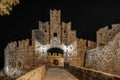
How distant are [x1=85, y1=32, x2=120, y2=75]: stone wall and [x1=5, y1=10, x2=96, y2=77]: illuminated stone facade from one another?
81.1 inches

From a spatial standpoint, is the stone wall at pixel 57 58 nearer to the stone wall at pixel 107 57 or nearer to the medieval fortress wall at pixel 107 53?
the medieval fortress wall at pixel 107 53

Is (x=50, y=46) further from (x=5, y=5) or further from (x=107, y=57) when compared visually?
(x=5, y=5)

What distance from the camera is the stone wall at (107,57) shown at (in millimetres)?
30172

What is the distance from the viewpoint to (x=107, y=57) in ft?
111

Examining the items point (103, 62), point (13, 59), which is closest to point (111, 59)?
point (103, 62)

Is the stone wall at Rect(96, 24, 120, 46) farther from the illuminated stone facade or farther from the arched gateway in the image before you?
the arched gateway

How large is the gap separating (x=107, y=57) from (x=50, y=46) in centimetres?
1341

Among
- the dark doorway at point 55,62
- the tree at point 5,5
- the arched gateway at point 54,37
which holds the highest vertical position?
the arched gateway at point 54,37

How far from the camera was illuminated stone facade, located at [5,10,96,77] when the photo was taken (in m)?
43.6

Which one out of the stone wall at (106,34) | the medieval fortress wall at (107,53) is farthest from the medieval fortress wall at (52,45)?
the medieval fortress wall at (107,53)

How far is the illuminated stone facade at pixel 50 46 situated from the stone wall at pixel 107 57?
2059 mm

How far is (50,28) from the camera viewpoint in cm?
4453

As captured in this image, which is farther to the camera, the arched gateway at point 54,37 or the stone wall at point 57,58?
the stone wall at point 57,58

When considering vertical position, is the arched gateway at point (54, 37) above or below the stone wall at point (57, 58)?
above
